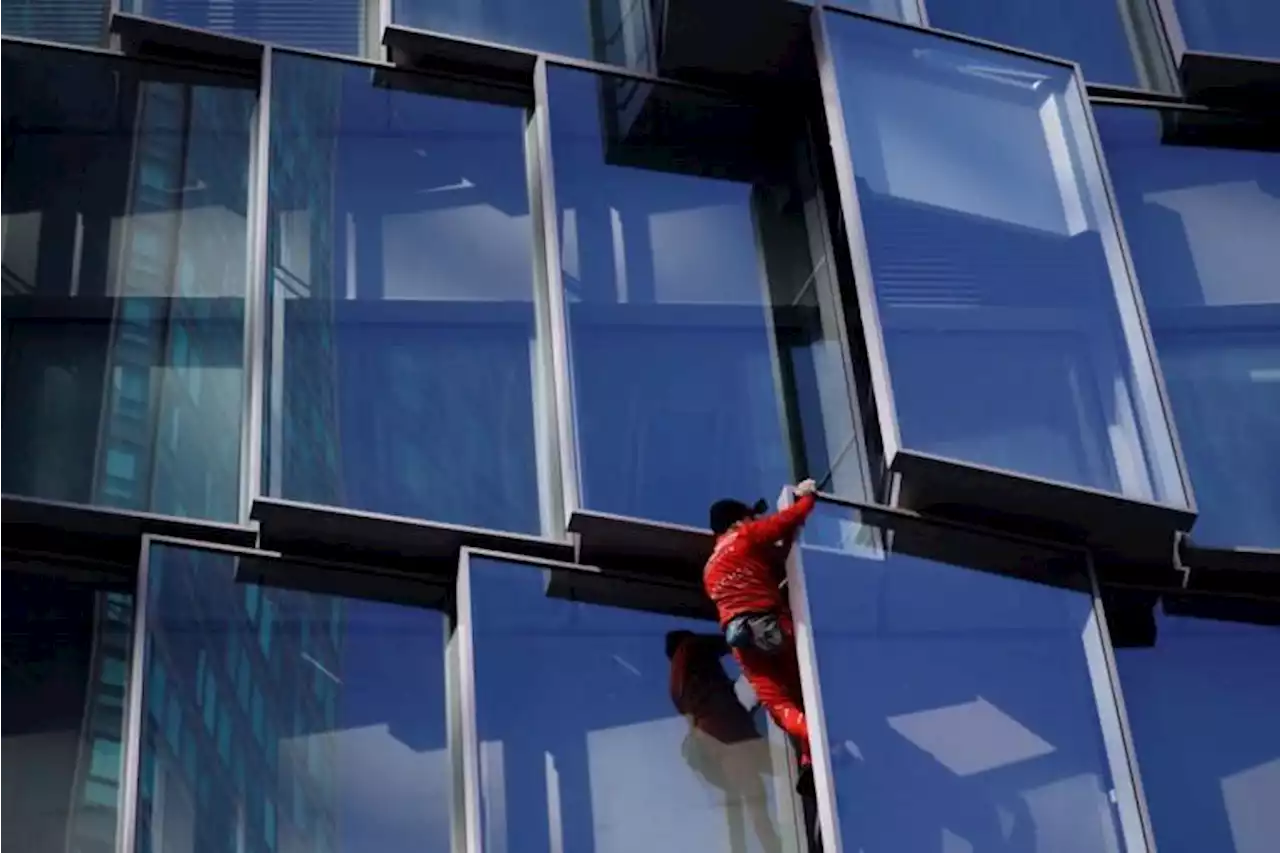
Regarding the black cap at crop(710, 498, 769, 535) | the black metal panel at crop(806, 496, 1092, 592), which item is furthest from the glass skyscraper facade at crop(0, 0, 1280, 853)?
the black cap at crop(710, 498, 769, 535)

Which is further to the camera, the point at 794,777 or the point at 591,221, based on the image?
the point at 591,221

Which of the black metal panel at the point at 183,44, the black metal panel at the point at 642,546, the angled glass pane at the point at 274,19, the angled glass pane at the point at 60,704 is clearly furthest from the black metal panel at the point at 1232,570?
the black metal panel at the point at 183,44

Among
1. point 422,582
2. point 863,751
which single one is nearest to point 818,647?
point 863,751

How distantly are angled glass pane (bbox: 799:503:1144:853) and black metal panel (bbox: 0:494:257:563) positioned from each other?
3.24 metres

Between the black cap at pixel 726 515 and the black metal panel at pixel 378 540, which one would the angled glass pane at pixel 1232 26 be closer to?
the black cap at pixel 726 515

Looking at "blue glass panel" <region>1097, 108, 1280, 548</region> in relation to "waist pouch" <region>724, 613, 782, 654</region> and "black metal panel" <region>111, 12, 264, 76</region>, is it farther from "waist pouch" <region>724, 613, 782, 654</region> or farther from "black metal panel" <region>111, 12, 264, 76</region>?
"black metal panel" <region>111, 12, 264, 76</region>

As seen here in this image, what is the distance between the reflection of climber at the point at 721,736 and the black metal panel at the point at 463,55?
4.42 metres

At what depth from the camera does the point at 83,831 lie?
547 inches

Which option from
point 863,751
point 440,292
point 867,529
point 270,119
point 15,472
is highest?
point 270,119

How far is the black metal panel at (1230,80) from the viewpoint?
17.1 m

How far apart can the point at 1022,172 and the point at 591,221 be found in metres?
2.42

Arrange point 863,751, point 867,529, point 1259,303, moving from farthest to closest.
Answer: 1. point 1259,303
2. point 867,529
3. point 863,751

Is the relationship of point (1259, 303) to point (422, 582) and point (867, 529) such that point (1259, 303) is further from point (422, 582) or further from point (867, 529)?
point (422, 582)

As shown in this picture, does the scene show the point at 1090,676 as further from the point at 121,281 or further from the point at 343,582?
the point at 121,281
